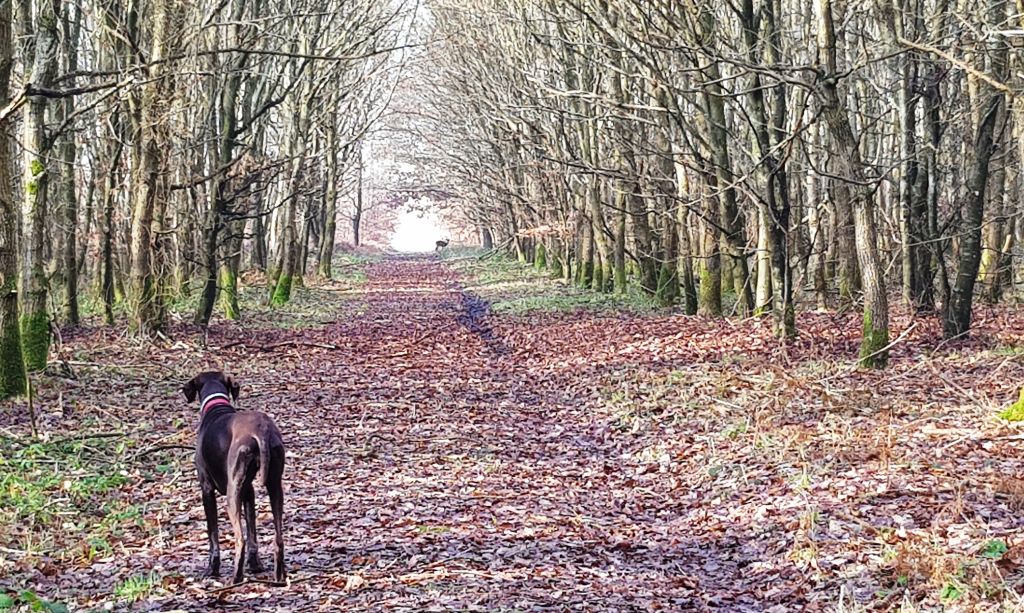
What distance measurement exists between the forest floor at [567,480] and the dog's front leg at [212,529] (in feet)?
0.46

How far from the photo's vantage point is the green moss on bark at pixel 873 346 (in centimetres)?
1373

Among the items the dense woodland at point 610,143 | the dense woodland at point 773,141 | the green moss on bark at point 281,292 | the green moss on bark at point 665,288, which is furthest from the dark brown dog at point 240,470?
the green moss on bark at point 281,292

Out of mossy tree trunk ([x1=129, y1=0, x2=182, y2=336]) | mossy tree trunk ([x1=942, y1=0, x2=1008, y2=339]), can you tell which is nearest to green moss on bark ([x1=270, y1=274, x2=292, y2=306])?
mossy tree trunk ([x1=129, y1=0, x2=182, y2=336])

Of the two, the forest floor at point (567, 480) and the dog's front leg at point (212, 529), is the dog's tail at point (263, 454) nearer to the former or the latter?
the dog's front leg at point (212, 529)

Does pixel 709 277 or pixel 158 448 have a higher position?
pixel 709 277

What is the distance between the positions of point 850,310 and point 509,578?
618 inches

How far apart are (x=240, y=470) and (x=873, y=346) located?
31.8ft

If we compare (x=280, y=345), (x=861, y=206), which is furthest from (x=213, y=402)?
(x=280, y=345)

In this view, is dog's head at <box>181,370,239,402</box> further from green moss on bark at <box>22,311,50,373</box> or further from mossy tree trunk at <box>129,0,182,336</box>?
mossy tree trunk at <box>129,0,182,336</box>

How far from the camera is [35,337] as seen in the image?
13.8 m

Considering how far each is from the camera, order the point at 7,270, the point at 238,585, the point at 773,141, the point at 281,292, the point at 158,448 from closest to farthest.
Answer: the point at 238,585, the point at 158,448, the point at 7,270, the point at 773,141, the point at 281,292

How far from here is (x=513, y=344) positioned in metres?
21.2

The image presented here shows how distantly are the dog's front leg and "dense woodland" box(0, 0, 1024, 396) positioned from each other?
4.84m

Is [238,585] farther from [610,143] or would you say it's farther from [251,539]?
[610,143]
